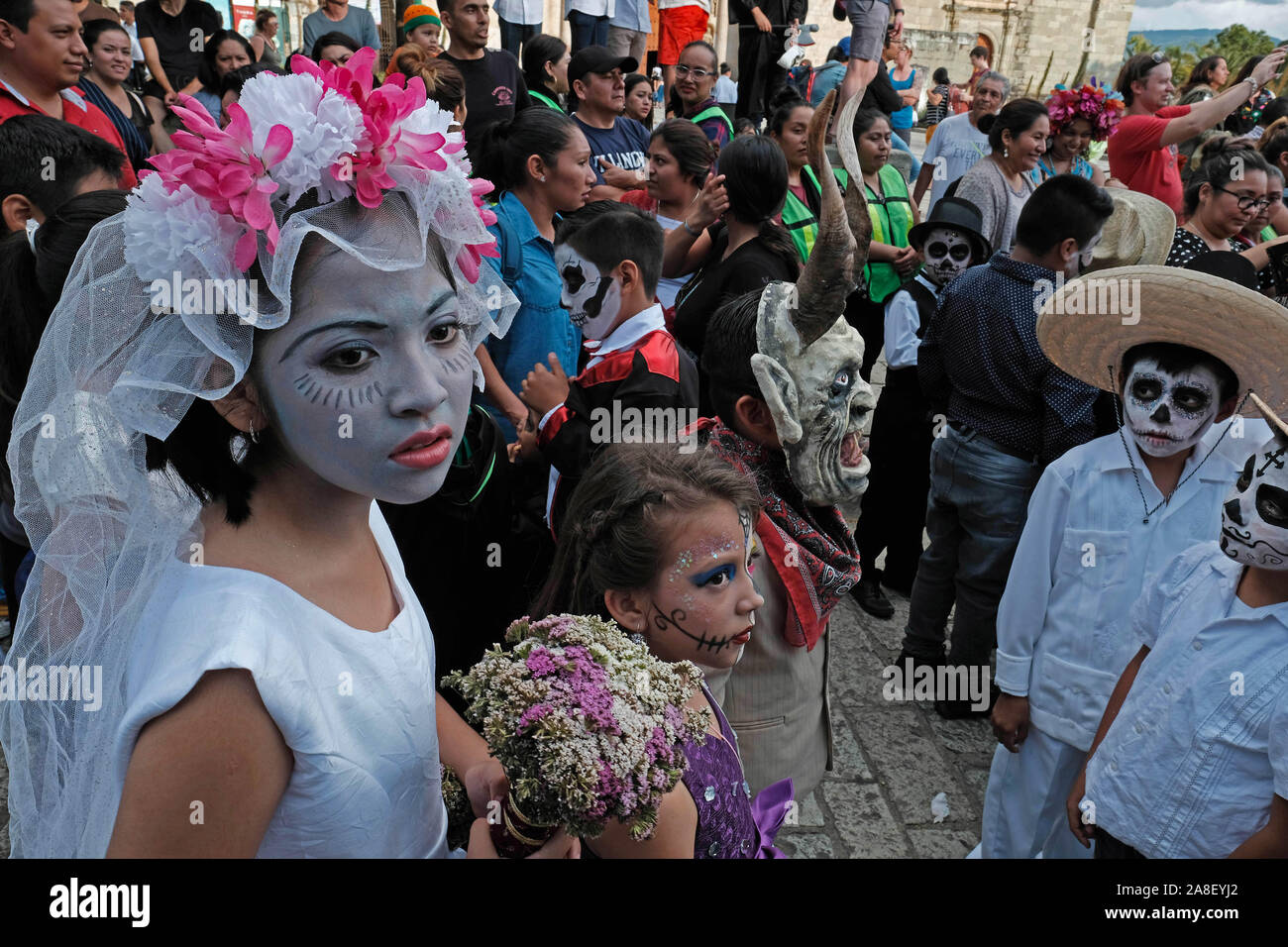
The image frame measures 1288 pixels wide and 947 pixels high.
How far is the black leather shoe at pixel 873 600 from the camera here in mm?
5172

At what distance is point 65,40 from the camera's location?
4219 millimetres

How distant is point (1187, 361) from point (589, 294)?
1.92 meters

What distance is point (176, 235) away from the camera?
1.31 metres

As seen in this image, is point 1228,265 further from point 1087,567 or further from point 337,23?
point 337,23

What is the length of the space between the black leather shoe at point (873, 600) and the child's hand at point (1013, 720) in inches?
77.9

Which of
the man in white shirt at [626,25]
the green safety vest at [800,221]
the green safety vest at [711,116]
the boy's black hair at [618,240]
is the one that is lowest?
the green safety vest at [800,221]

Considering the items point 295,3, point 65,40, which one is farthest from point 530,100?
point 295,3

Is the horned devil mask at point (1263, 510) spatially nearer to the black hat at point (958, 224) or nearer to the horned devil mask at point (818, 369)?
the horned devil mask at point (818, 369)

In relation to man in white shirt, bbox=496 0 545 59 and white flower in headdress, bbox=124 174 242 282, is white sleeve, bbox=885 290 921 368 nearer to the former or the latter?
white flower in headdress, bbox=124 174 242 282

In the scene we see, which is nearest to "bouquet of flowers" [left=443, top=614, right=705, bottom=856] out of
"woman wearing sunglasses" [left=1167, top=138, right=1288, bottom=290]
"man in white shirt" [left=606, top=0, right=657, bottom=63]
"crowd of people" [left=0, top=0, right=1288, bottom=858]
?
"crowd of people" [left=0, top=0, right=1288, bottom=858]

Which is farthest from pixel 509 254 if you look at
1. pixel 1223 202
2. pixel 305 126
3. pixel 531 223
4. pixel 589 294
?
pixel 1223 202

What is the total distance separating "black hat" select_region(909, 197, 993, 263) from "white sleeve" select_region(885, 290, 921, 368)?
0.38 meters

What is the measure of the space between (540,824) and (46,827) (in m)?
0.91

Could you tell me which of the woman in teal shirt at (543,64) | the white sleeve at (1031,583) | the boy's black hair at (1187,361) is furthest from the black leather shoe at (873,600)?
the woman in teal shirt at (543,64)
